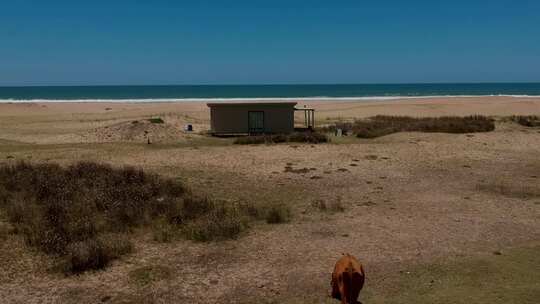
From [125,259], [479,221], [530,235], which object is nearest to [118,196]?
[125,259]

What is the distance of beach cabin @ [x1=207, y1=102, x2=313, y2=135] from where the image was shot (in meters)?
31.6

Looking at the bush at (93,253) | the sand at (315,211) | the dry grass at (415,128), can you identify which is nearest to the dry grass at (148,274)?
the sand at (315,211)

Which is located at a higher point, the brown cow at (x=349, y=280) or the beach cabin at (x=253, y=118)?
the beach cabin at (x=253, y=118)

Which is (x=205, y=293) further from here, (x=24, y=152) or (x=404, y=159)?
(x=24, y=152)

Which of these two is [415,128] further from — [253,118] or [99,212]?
[99,212]

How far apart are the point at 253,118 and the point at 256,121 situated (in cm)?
27

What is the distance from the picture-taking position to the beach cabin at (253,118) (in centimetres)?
3159

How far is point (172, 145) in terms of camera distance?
88.3ft

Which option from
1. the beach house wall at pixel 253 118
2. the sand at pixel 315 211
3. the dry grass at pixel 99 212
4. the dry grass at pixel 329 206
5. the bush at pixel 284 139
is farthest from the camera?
the beach house wall at pixel 253 118

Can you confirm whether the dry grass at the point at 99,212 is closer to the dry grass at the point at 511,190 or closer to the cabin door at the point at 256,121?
the dry grass at the point at 511,190

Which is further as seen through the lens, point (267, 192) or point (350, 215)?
point (267, 192)

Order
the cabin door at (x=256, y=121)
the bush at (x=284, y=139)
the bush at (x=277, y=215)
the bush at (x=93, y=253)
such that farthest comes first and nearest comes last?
the cabin door at (x=256, y=121), the bush at (x=284, y=139), the bush at (x=277, y=215), the bush at (x=93, y=253)

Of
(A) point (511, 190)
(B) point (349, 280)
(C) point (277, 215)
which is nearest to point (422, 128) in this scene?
(A) point (511, 190)

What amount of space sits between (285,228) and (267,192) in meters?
3.83
